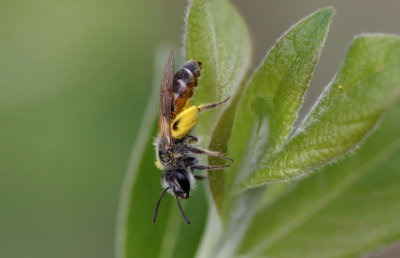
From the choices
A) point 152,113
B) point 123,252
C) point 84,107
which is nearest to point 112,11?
point 84,107

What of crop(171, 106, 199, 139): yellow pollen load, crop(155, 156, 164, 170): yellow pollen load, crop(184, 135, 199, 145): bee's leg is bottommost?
crop(155, 156, 164, 170): yellow pollen load

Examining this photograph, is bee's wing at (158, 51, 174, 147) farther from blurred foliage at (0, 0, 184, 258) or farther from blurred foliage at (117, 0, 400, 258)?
blurred foliage at (0, 0, 184, 258)

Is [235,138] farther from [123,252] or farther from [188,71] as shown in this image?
[123,252]

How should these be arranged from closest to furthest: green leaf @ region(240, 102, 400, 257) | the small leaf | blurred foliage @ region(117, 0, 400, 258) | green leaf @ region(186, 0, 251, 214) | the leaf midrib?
blurred foliage @ region(117, 0, 400, 258), the small leaf, green leaf @ region(186, 0, 251, 214), green leaf @ region(240, 102, 400, 257), the leaf midrib

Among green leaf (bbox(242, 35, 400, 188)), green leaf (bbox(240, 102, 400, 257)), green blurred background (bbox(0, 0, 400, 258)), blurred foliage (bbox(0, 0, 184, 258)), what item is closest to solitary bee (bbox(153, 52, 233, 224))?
green leaf (bbox(240, 102, 400, 257))

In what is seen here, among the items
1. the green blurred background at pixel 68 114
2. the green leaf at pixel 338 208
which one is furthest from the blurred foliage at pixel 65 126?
the green leaf at pixel 338 208

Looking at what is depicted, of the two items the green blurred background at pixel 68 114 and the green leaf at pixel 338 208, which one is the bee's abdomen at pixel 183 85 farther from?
the green blurred background at pixel 68 114
